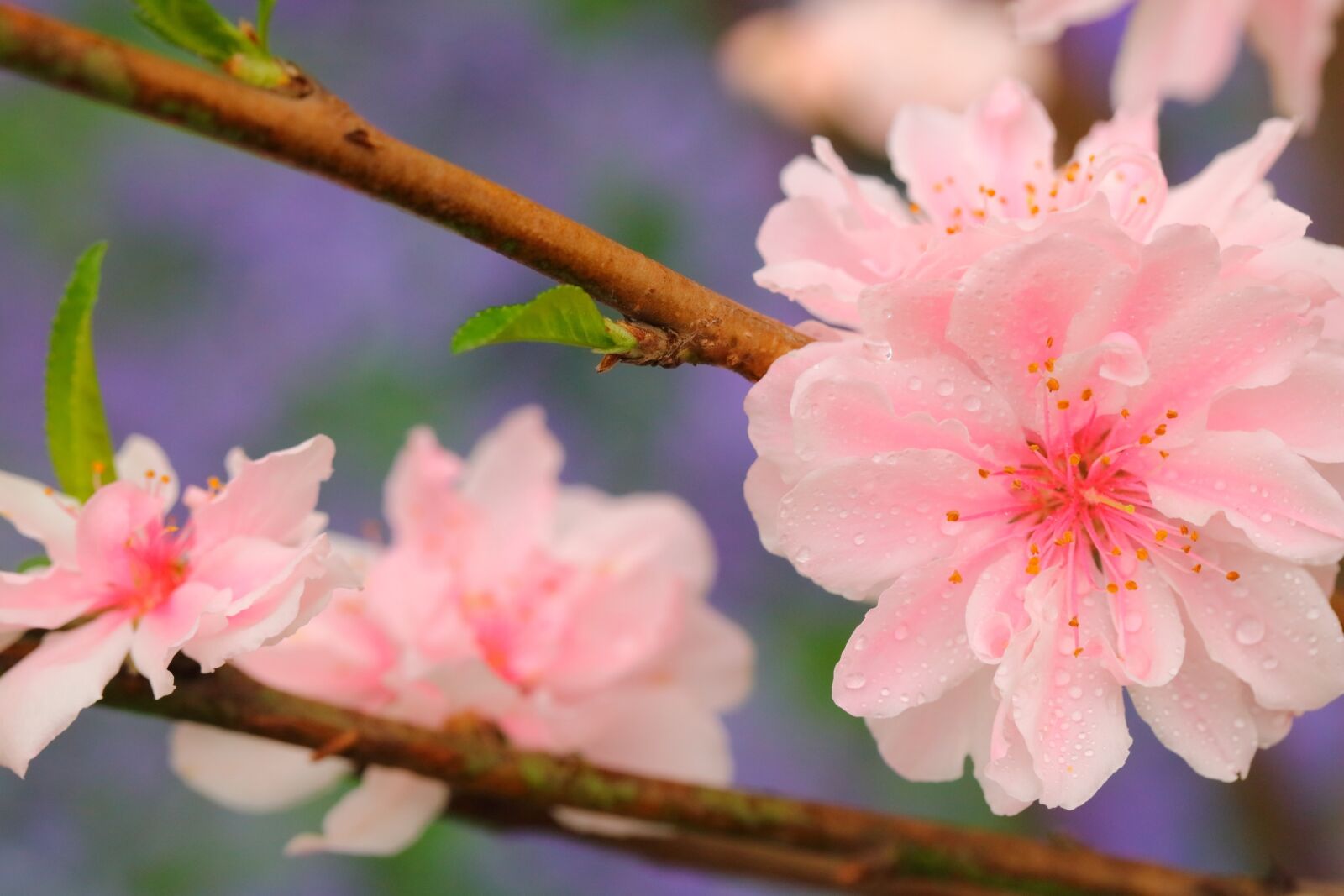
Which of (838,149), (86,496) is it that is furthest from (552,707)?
(838,149)

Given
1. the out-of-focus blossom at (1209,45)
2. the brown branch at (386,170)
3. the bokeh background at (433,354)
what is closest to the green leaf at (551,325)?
the brown branch at (386,170)

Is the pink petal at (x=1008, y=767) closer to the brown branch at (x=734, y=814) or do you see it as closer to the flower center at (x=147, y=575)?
the brown branch at (x=734, y=814)

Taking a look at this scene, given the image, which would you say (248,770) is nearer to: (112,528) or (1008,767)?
(112,528)

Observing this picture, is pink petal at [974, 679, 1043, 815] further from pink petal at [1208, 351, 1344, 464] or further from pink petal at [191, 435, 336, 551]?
pink petal at [191, 435, 336, 551]

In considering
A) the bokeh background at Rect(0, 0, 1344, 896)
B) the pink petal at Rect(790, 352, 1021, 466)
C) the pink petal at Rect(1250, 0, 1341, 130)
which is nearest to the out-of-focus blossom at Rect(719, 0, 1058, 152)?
the bokeh background at Rect(0, 0, 1344, 896)

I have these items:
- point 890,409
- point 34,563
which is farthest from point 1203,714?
point 34,563

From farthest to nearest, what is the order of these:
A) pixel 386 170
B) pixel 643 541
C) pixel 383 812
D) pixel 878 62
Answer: pixel 878 62 < pixel 643 541 < pixel 383 812 < pixel 386 170
